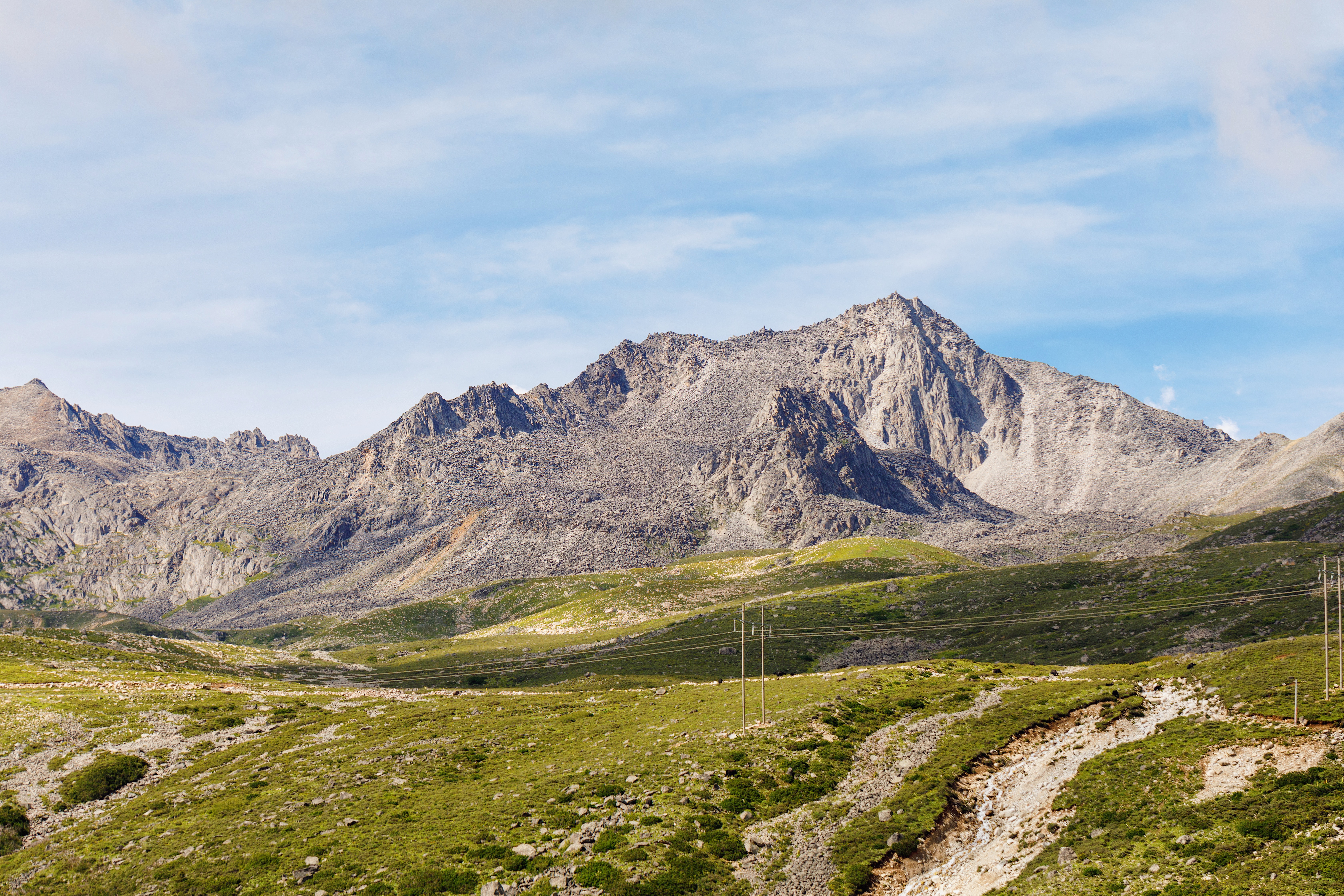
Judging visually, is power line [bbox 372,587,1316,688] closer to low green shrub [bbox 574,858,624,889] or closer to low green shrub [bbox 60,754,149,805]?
low green shrub [bbox 60,754,149,805]

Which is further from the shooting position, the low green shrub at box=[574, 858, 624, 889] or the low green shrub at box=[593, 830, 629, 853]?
the low green shrub at box=[593, 830, 629, 853]

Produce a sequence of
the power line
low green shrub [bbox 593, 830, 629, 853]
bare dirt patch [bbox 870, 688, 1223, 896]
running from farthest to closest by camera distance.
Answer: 1. the power line
2. low green shrub [bbox 593, 830, 629, 853]
3. bare dirt patch [bbox 870, 688, 1223, 896]

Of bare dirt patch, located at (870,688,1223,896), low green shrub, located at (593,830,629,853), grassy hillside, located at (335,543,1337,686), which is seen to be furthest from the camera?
grassy hillside, located at (335,543,1337,686)

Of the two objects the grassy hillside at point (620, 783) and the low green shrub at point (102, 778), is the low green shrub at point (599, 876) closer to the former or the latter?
the grassy hillside at point (620, 783)

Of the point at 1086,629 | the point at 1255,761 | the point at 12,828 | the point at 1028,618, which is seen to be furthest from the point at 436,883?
the point at 1028,618

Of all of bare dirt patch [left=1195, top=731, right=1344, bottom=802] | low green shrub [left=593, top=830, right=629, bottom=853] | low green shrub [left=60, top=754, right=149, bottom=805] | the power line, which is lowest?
the power line

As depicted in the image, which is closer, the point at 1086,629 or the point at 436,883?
the point at 436,883

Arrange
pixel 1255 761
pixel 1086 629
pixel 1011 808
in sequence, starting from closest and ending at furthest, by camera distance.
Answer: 1. pixel 1255 761
2. pixel 1011 808
3. pixel 1086 629

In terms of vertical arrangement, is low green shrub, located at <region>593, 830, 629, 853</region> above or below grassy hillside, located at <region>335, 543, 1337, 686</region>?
above

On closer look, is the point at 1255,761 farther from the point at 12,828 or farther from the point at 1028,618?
the point at 1028,618

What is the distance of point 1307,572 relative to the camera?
505 ft

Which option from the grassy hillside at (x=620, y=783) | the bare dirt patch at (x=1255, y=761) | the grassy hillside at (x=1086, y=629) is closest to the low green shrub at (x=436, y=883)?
the grassy hillside at (x=620, y=783)

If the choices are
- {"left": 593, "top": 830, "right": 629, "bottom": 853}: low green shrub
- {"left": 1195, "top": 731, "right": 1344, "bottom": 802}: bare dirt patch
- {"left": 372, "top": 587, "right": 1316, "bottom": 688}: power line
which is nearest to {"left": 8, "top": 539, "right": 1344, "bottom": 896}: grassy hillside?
{"left": 593, "top": 830, "right": 629, "bottom": 853}: low green shrub

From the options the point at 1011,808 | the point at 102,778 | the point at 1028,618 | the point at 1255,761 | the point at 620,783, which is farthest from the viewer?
the point at 1028,618
